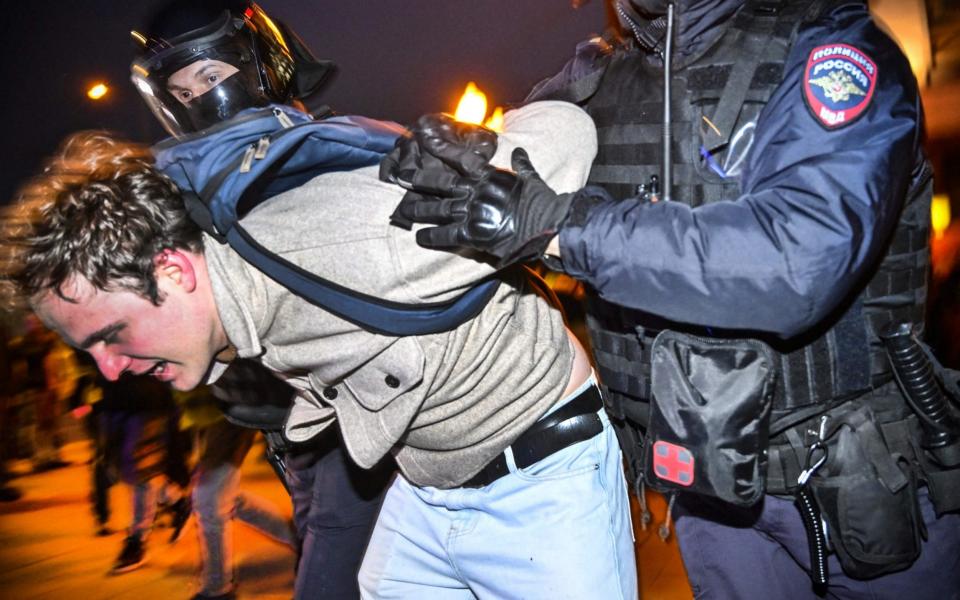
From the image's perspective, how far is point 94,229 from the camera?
1.47m

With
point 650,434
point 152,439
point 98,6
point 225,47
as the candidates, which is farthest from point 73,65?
point 650,434

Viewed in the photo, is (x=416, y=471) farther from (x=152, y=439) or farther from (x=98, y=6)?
(x=98, y=6)

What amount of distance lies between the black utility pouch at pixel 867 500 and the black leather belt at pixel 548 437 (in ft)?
1.69

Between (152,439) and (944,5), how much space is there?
4740 mm

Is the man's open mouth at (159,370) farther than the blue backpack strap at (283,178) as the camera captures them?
Yes

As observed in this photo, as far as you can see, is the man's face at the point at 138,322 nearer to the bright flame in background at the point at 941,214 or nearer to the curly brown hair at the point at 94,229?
the curly brown hair at the point at 94,229

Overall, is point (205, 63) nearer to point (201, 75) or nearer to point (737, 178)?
point (201, 75)

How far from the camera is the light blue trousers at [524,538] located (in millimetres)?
1591

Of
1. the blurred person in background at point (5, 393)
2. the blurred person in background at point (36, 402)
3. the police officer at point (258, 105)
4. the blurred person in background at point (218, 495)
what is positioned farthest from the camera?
the blurred person in background at point (36, 402)

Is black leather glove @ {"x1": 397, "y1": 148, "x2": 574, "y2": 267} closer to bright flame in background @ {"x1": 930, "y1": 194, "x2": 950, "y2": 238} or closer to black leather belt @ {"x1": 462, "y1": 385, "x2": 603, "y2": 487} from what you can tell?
black leather belt @ {"x1": 462, "y1": 385, "x2": 603, "y2": 487}

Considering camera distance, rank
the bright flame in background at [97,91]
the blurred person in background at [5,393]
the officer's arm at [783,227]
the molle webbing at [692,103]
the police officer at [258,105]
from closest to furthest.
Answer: the officer's arm at [783,227] < the molle webbing at [692,103] < the police officer at [258,105] < the blurred person in background at [5,393] < the bright flame in background at [97,91]

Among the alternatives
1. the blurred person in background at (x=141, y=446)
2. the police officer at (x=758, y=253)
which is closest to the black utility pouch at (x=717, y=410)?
the police officer at (x=758, y=253)

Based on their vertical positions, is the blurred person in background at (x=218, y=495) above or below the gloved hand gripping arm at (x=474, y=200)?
below

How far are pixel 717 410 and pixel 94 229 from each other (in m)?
1.32
